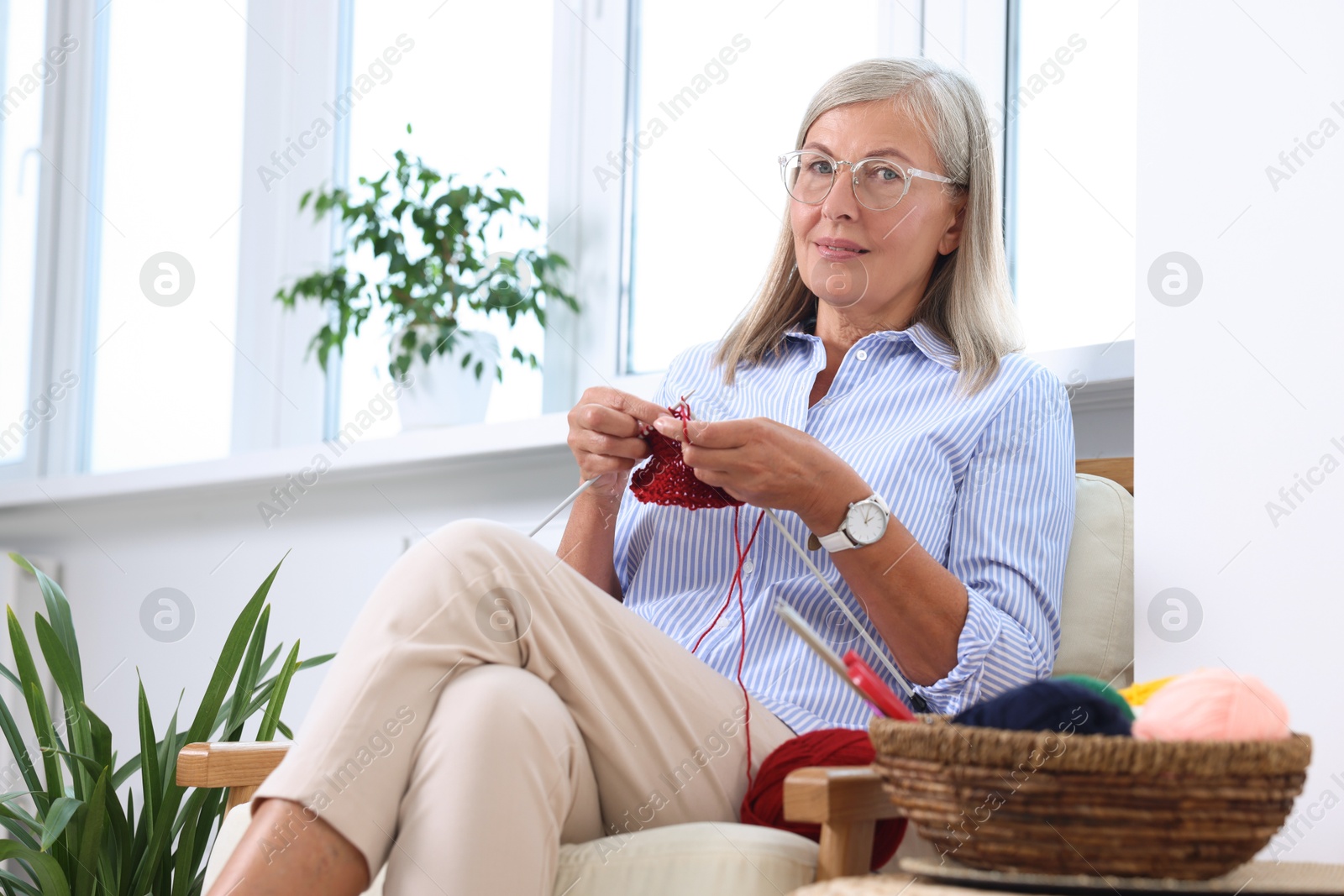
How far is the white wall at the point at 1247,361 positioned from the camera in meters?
1.02

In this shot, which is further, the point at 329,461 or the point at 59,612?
the point at 329,461

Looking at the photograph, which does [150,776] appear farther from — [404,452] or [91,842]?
[404,452]

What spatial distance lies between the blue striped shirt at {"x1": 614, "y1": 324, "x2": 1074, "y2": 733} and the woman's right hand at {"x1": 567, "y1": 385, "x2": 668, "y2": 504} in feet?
0.44

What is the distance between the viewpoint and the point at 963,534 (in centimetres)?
128

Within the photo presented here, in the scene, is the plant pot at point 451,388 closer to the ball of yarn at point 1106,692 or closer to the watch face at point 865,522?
the watch face at point 865,522

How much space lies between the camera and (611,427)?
1.24 metres

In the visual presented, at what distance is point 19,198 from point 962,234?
2775mm

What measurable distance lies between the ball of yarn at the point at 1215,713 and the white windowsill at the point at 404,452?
A: 759 millimetres

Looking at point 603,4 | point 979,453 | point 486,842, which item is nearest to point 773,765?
point 486,842

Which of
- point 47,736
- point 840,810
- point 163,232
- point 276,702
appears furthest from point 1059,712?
point 163,232

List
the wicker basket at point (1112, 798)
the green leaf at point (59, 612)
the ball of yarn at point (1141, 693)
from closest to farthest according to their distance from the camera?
the wicker basket at point (1112, 798), the ball of yarn at point (1141, 693), the green leaf at point (59, 612)

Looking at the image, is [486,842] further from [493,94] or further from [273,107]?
[273,107]

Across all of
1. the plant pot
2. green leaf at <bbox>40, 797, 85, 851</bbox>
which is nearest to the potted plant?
the plant pot

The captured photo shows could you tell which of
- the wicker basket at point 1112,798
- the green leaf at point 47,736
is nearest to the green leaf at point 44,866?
the green leaf at point 47,736
